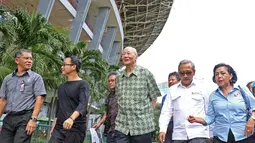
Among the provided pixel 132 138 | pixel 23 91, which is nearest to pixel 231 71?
pixel 132 138

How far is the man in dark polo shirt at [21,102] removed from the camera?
3.98 meters

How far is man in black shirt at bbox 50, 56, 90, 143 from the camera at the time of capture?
4.11m

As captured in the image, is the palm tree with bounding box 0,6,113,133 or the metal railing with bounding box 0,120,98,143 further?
the metal railing with bounding box 0,120,98,143

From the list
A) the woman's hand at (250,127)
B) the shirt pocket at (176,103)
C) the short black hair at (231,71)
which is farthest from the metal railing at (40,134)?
the woman's hand at (250,127)

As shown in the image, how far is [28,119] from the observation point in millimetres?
4078

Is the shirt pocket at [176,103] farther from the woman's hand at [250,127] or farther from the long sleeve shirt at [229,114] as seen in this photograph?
the woman's hand at [250,127]

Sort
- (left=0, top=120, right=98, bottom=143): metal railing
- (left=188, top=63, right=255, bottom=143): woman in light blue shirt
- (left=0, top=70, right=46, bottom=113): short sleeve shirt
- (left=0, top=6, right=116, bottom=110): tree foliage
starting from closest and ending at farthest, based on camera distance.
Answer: (left=188, top=63, right=255, bottom=143): woman in light blue shirt
(left=0, top=70, right=46, bottom=113): short sleeve shirt
(left=0, top=6, right=116, bottom=110): tree foliage
(left=0, top=120, right=98, bottom=143): metal railing

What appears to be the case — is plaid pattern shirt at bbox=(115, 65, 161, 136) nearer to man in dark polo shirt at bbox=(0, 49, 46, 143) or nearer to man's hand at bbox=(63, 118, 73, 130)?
man's hand at bbox=(63, 118, 73, 130)

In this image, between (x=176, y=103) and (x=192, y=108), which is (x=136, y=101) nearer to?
(x=176, y=103)

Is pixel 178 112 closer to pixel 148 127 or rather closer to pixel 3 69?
pixel 148 127

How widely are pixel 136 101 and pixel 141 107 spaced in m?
0.09

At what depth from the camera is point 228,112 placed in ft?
11.8

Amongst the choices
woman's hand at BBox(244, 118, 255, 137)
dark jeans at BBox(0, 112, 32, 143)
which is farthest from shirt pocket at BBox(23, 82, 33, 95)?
woman's hand at BBox(244, 118, 255, 137)

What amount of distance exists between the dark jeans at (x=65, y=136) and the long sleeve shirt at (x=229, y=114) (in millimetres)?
1545
